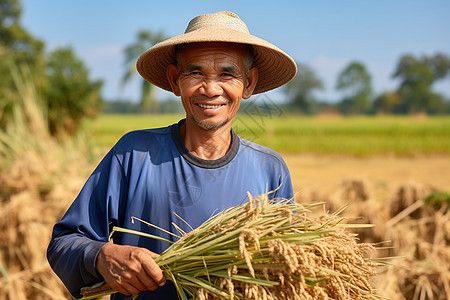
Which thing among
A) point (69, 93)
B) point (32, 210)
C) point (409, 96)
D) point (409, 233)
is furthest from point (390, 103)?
point (32, 210)

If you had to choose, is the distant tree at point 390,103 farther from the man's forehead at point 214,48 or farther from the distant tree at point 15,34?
the man's forehead at point 214,48

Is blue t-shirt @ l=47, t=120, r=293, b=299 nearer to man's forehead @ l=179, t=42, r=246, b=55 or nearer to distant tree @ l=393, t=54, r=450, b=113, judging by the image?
man's forehead @ l=179, t=42, r=246, b=55

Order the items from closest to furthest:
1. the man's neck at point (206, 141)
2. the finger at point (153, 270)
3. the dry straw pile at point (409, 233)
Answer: the finger at point (153, 270), the man's neck at point (206, 141), the dry straw pile at point (409, 233)

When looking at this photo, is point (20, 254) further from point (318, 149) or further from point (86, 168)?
point (318, 149)

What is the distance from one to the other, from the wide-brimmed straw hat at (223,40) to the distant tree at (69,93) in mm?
11111

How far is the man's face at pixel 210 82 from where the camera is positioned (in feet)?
5.88

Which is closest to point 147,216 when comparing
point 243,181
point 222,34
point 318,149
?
point 243,181

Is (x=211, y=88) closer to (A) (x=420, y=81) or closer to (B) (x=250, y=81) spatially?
(B) (x=250, y=81)

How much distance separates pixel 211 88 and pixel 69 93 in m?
14.1

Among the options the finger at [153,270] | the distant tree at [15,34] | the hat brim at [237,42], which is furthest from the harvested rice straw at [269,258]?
the distant tree at [15,34]

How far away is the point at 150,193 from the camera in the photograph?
1.77m

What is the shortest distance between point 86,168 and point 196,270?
4.34 m

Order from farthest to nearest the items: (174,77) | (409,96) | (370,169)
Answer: (409,96) < (370,169) < (174,77)

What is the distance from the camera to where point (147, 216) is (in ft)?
5.82
